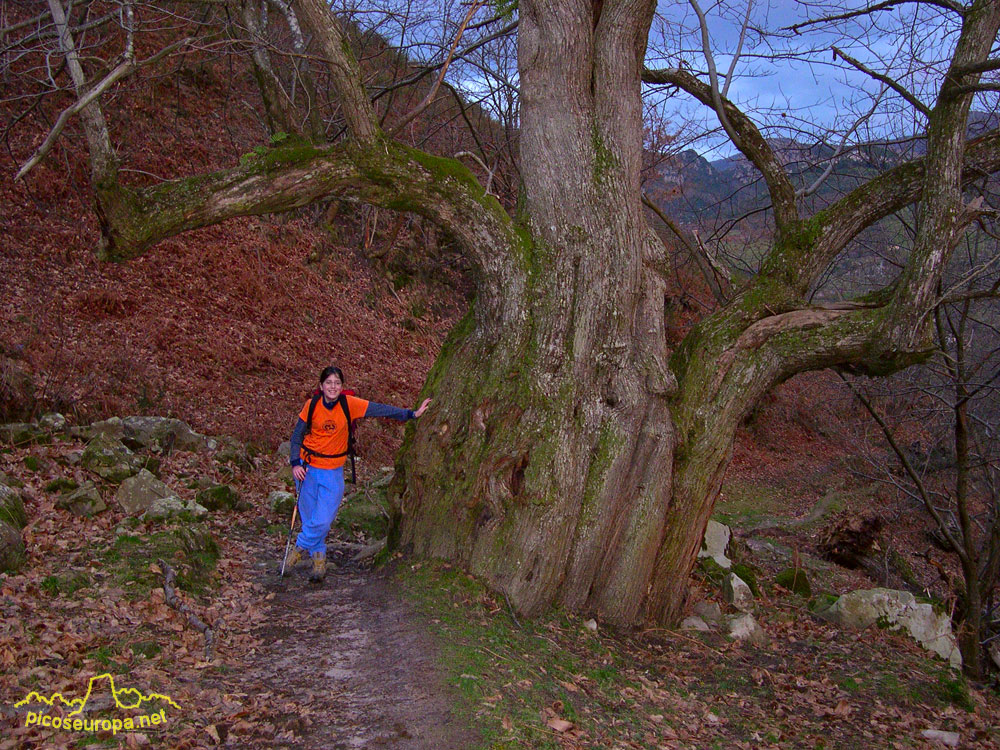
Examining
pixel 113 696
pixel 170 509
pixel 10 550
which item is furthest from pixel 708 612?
pixel 10 550

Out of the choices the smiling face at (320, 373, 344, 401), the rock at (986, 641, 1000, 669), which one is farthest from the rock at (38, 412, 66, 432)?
the rock at (986, 641, 1000, 669)

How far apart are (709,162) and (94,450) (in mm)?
7964

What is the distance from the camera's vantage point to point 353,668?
4.86 meters

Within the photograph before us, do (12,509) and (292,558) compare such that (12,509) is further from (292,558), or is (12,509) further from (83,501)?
(292,558)

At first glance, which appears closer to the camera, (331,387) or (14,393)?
(331,387)

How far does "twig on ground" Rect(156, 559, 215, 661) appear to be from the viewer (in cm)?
490

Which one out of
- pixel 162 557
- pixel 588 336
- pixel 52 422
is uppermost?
pixel 588 336

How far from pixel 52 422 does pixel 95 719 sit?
5.35m

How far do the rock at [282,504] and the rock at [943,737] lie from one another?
625cm

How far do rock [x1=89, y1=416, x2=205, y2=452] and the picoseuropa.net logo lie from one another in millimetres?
4734

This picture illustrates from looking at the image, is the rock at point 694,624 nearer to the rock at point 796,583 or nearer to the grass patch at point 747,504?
the rock at point 796,583

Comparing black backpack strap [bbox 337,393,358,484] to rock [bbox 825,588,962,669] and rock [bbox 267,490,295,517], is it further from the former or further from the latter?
rock [bbox 825,588,962,669]

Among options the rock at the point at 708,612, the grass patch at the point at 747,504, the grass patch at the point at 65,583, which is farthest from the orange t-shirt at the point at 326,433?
the grass patch at the point at 747,504

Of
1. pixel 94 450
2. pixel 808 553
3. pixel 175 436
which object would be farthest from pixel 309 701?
pixel 808 553
